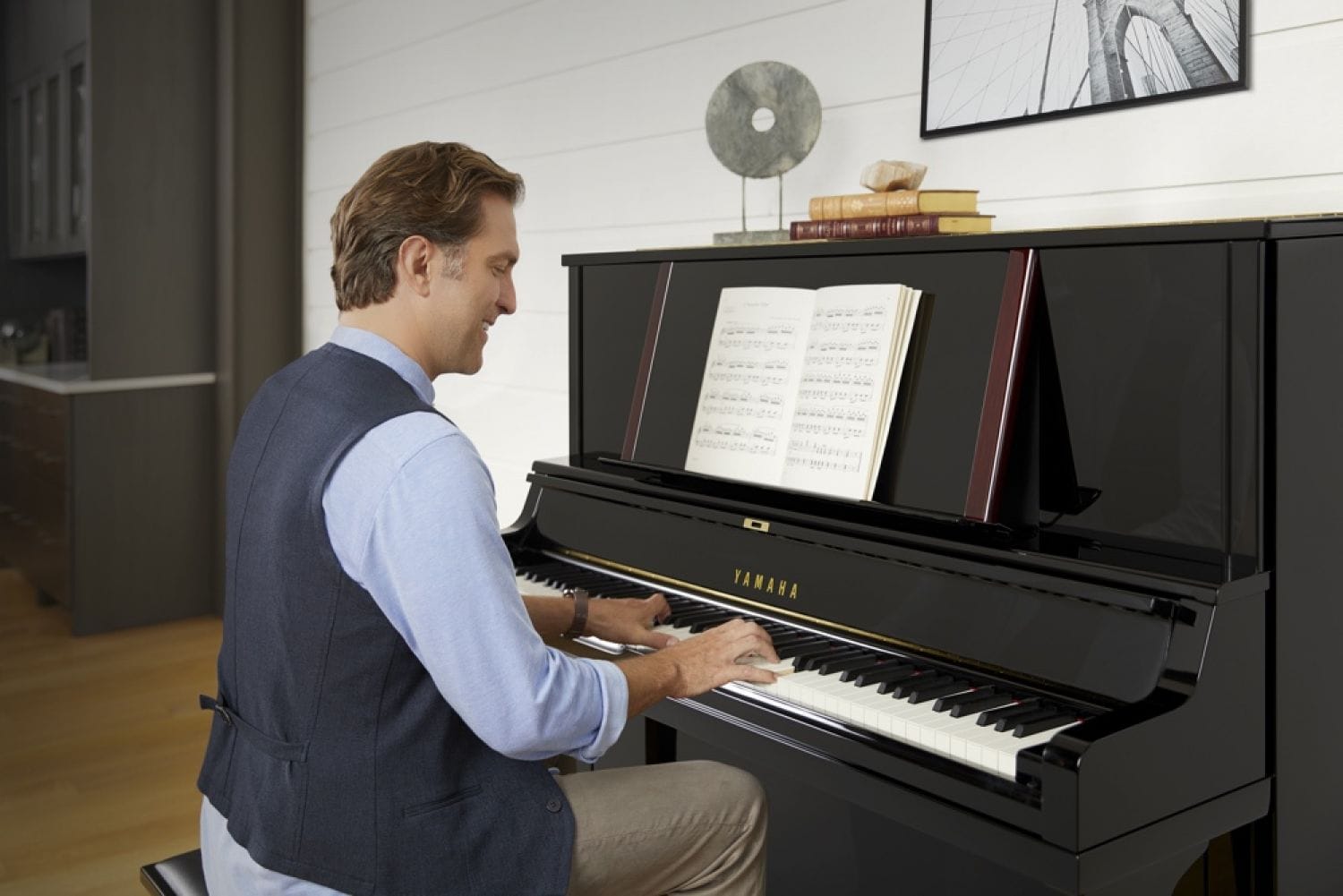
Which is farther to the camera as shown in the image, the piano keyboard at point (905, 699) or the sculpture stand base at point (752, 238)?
the sculpture stand base at point (752, 238)

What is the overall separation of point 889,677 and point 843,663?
3.1 inches

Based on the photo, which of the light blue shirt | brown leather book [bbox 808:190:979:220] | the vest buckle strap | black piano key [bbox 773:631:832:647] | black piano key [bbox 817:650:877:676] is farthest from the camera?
brown leather book [bbox 808:190:979:220]

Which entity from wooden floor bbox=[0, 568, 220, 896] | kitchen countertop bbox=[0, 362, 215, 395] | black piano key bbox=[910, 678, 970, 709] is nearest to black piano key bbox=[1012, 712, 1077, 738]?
black piano key bbox=[910, 678, 970, 709]

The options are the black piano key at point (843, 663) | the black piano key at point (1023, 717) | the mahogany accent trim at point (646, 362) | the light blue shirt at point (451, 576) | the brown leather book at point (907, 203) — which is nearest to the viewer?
the light blue shirt at point (451, 576)

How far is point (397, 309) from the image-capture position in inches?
57.1

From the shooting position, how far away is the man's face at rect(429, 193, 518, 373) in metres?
1.47

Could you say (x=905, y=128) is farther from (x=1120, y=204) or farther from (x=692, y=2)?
(x=692, y=2)

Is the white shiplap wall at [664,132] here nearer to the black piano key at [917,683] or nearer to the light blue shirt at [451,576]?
the black piano key at [917,683]

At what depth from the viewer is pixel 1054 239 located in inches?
67.0

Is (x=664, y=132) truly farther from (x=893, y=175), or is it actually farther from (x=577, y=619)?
(x=577, y=619)

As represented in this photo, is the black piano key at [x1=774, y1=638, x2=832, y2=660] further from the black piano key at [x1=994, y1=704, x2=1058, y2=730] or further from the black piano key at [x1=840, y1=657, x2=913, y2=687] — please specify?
the black piano key at [x1=994, y1=704, x2=1058, y2=730]

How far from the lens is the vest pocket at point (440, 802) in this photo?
1.33 metres

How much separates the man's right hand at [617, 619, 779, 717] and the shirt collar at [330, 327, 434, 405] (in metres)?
0.39

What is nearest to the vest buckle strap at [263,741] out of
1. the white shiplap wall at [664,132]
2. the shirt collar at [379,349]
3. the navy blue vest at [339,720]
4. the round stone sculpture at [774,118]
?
the navy blue vest at [339,720]
